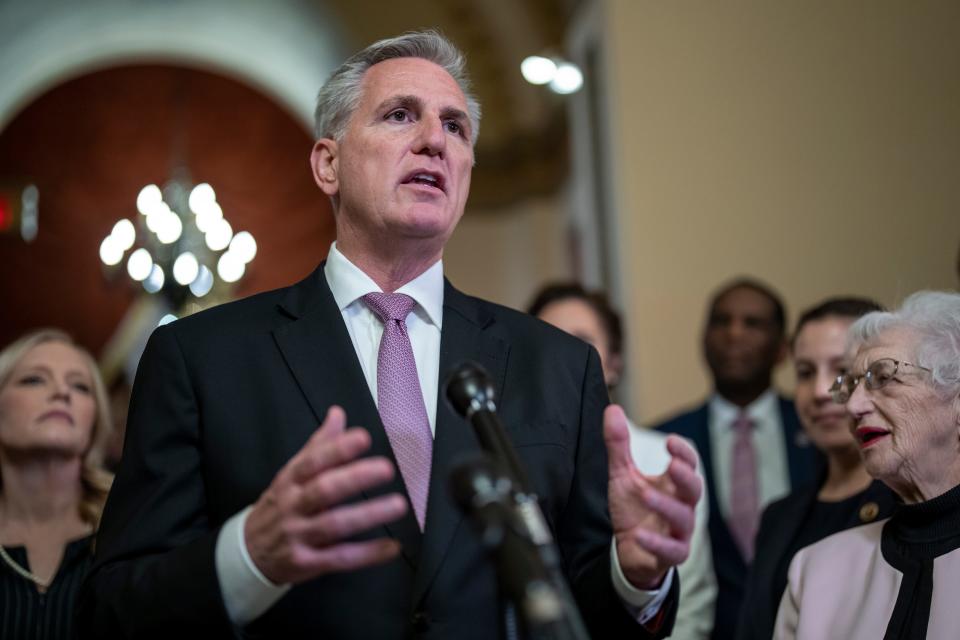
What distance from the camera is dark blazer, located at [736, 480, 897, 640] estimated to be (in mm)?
3021

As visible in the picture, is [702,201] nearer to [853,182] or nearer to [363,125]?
[853,182]

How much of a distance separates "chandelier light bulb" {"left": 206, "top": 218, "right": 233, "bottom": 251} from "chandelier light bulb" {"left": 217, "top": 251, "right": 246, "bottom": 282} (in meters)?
0.09

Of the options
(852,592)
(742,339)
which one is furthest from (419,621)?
(742,339)

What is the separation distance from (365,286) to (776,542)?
161 cm

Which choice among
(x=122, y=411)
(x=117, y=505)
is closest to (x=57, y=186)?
(x=122, y=411)

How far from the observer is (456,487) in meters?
1.36

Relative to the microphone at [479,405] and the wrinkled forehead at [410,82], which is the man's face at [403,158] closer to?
the wrinkled forehead at [410,82]

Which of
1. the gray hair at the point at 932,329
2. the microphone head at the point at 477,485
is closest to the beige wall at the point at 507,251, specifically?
the gray hair at the point at 932,329

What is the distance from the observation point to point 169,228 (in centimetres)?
940

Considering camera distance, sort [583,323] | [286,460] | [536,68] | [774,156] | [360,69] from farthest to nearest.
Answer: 1. [536,68]
2. [774,156]
3. [583,323]
4. [360,69]
5. [286,460]

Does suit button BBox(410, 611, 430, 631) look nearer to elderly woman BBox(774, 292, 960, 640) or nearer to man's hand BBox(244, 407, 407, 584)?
man's hand BBox(244, 407, 407, 584)

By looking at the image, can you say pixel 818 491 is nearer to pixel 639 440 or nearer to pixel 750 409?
pixel 639 440

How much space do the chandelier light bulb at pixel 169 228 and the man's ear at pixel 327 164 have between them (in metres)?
7.33

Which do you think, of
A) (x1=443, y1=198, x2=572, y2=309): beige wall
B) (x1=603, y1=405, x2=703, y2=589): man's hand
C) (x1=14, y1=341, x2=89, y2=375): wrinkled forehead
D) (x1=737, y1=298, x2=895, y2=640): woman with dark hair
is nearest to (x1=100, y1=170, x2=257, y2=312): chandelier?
(x1=443, y1=198, x2=572, y2=309): beige wall
